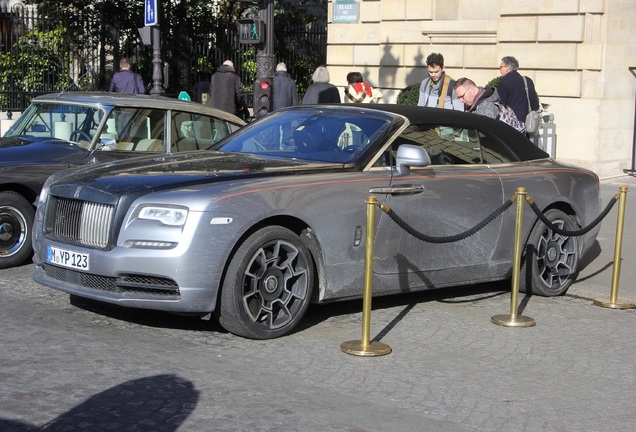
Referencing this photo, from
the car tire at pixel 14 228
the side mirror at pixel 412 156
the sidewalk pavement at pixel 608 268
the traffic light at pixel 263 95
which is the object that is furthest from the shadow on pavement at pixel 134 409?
the traffic light at pixel 263 95

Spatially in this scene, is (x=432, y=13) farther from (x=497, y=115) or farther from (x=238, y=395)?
(x=238, y=395)

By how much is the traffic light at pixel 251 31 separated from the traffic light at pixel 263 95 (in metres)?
0.60

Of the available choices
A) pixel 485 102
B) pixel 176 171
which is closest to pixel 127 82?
pixel 485 102

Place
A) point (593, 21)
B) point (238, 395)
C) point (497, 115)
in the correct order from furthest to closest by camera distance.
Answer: point (593, 21), point (497, 115), point (238, 395)

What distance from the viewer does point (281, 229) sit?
22.9ft

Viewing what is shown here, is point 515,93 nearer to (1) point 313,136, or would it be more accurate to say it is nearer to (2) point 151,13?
(1) point 313,136

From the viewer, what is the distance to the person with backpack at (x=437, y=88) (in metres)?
13.2

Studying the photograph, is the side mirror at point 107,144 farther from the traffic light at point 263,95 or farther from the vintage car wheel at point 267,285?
the traffic light at point 263,95

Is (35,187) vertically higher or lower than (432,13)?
lower

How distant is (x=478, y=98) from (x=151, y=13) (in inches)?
301

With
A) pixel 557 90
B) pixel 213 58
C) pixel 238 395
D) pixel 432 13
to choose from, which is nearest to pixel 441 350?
pixel 238 395

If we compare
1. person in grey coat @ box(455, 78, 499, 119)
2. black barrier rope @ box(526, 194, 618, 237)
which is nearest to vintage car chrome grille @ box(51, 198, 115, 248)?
black barrier rope @ box(526, 194, 618, 237)

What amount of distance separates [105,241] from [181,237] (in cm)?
60

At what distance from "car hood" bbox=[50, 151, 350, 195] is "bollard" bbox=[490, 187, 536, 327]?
49.5 inches
